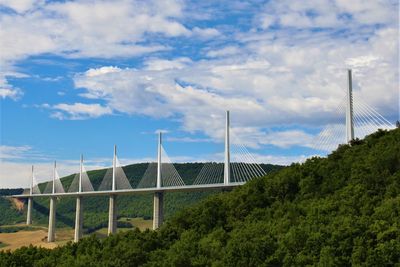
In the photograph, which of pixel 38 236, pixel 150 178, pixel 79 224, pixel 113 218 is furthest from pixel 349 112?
pixel 38 236

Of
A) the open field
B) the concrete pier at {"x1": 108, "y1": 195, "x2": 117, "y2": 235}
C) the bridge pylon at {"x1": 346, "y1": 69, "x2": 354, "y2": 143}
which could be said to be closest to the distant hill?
the open field

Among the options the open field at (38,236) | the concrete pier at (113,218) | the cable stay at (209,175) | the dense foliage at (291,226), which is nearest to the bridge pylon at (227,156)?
the cable stay at (209,175)

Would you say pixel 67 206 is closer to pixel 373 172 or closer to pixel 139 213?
pixel 139 213

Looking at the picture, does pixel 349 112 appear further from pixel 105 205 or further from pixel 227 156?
pixel 105 205

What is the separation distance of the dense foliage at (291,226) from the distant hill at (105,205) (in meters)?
60.0

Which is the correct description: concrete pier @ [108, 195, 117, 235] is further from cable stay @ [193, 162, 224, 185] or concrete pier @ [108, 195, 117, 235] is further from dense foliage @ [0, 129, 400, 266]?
dense foliage @ [0, 129, 400, 266]

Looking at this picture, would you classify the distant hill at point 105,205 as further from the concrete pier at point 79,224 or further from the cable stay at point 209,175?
the cable stay at point 209,175

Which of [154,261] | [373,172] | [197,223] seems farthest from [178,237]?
[373,172]

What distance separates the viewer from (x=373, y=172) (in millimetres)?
40156

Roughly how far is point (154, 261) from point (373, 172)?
16.6m

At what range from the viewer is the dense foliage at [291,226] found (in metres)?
30.3

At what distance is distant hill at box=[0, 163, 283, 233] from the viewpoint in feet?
424

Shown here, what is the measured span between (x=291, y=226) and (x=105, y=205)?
429 ft

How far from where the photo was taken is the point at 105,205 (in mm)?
161000
